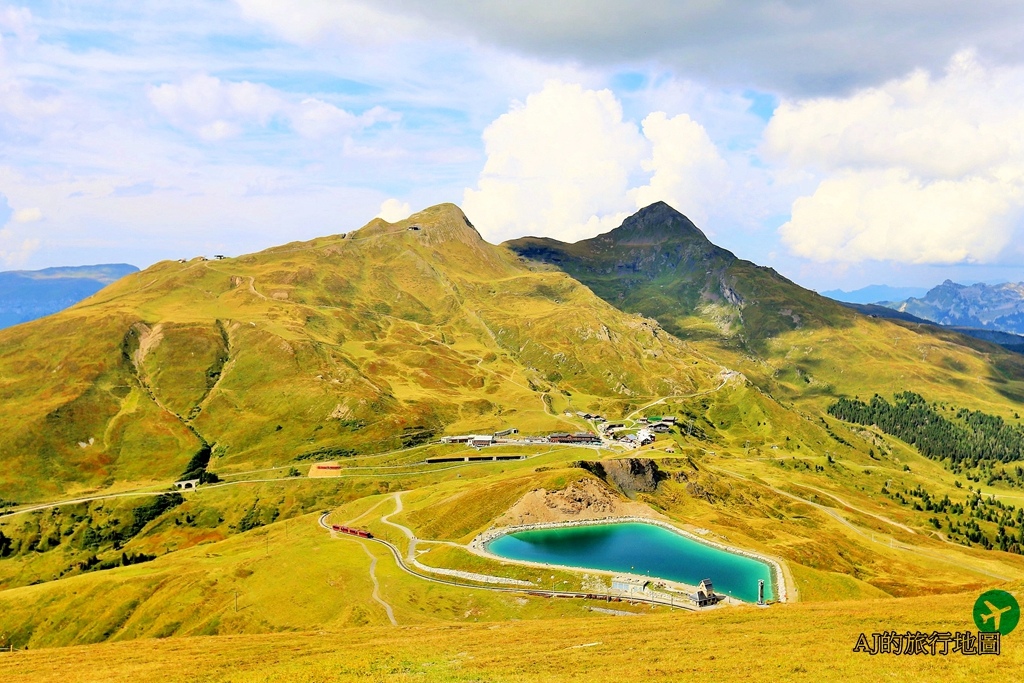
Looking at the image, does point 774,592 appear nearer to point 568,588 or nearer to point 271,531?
point 568,588

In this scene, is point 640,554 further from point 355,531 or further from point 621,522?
point 355,531

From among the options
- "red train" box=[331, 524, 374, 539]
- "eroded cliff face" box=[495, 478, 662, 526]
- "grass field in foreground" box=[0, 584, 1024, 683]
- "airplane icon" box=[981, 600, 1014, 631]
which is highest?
"airplane icon" box=[981, 600, 1014, 631]

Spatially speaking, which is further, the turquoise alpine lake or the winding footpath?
the turquoise alpine lake

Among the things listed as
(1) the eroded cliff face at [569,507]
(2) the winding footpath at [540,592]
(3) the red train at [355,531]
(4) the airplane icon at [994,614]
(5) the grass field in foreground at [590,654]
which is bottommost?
(3) the red train at [355,531]

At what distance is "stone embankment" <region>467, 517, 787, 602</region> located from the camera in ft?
376

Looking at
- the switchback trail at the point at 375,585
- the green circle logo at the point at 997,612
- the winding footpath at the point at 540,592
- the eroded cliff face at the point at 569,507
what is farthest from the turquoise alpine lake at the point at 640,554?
the green circle logo at the point at 997,612

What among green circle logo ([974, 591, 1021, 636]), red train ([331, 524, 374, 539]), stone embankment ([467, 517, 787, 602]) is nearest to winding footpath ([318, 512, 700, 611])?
stone embankment ([467, 517, 787, 602])

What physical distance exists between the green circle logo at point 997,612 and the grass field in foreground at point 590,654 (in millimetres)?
1664

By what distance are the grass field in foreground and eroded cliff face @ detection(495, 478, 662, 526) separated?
179ft

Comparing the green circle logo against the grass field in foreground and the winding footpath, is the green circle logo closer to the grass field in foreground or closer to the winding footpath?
the grass field in foreground

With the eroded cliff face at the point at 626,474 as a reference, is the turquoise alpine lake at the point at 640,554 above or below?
below

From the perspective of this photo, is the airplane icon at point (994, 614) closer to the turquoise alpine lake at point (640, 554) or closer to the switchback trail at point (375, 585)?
the turquoise alpine lake at point (640, 554)

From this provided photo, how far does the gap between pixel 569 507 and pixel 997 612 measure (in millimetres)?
99319

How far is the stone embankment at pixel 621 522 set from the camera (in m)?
115
